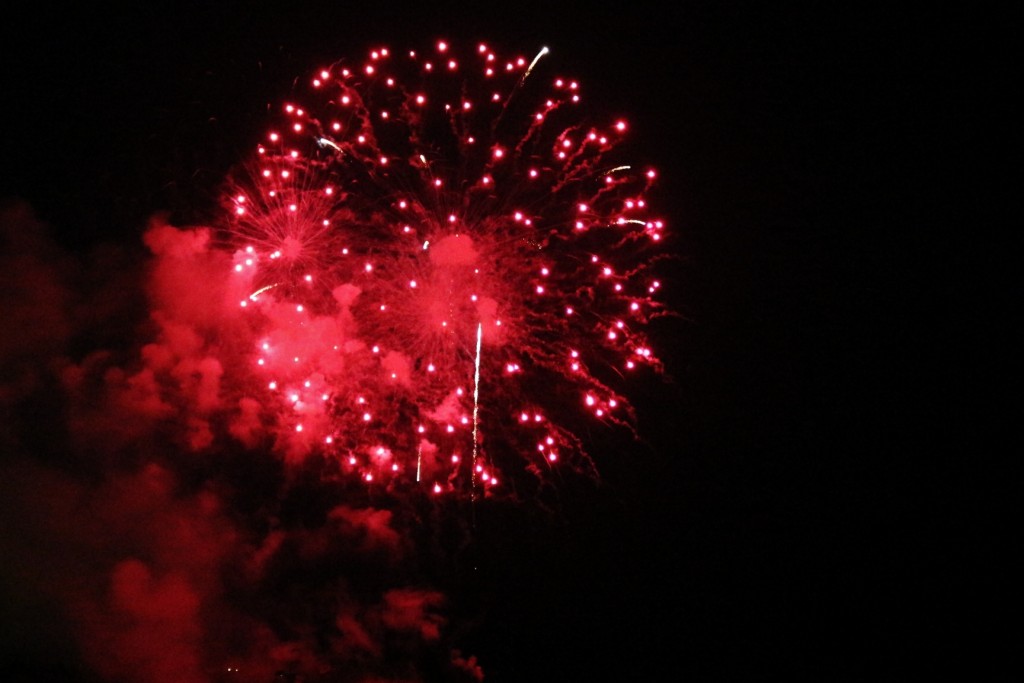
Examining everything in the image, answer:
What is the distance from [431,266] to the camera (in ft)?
15.2

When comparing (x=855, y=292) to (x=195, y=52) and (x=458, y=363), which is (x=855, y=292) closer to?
(x=458, y=363)

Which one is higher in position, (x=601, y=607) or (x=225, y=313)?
(x=225, y=313)

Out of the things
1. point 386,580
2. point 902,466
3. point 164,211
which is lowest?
point 386,580

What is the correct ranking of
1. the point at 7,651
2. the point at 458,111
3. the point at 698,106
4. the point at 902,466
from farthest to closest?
1. the point at 698,106
2. the point at 902,466
3. the point at 458,111
4. the point at 7,651

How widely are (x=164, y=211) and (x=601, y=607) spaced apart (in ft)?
16.6

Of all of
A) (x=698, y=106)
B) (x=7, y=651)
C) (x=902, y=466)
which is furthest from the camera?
(x=698, y=106)

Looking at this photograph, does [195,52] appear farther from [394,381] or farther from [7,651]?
[7,651]

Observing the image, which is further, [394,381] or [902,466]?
[902,466]

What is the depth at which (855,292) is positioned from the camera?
17.1ft

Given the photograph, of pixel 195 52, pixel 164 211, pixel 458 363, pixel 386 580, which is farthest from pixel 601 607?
pixel 195 52

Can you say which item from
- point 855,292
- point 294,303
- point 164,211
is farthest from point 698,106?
point 164,211

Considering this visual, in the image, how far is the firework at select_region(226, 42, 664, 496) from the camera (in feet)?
15.2

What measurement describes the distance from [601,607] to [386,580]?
1860 mm

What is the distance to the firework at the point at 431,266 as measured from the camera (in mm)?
4625
